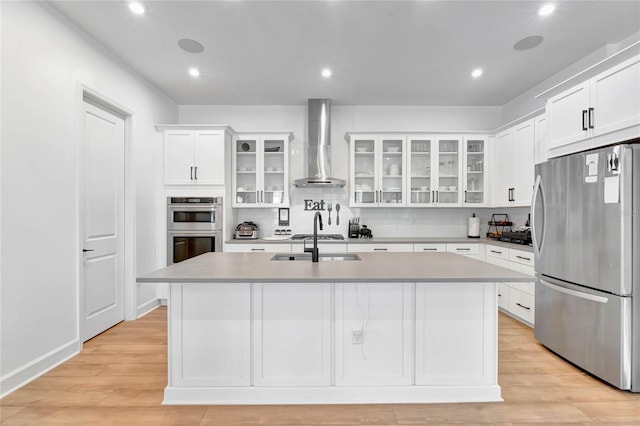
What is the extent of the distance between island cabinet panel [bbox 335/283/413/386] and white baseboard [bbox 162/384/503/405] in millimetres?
63

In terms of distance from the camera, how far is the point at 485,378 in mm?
2107

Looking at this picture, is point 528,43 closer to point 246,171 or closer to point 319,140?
point 319,140

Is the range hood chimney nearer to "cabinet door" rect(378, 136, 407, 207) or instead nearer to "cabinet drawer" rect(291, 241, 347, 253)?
"cabinet door" rect(378, 136, 407, 207)

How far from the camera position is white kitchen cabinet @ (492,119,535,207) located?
12.4 ft

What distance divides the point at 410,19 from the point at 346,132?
211cm

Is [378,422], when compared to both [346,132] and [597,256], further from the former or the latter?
[346,132]

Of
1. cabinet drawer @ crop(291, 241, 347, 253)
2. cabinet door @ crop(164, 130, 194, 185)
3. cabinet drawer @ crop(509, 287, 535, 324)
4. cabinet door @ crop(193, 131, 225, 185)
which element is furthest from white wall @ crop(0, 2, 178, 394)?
cabinet drawer @ crop(509, 287, 535, 324)

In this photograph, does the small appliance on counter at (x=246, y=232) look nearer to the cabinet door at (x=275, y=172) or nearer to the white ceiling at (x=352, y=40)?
the cabinet door at (x=275, y=172)

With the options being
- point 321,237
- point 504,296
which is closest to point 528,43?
point 504,296

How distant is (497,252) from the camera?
159 inches

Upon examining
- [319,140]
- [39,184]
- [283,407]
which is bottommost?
[283,407]

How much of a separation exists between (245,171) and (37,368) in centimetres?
306

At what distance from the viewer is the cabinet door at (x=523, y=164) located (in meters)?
3.75

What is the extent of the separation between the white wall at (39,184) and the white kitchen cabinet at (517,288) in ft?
14.6
